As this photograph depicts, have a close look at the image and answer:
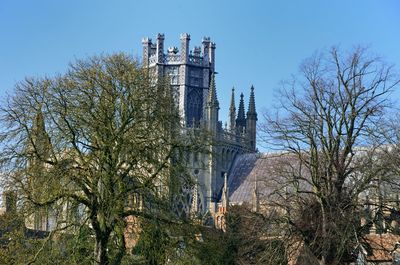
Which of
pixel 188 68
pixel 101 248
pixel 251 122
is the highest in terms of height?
pixel 188 68

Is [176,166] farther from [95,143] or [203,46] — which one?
[203,46]

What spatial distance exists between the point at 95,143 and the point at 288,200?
836cm

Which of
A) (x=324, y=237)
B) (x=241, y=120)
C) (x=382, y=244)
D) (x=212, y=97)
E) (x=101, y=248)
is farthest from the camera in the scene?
(x=241, y=120)

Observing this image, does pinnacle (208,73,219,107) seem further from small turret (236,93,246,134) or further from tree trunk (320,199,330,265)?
tree trunk (320,199,330,265)

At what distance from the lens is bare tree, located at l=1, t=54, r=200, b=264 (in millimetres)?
25594

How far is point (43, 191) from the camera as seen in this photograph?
25312 millimetres

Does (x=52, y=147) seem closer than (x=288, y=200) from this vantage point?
Yes

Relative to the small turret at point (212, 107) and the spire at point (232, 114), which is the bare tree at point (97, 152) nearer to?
the small turret at point (212, 107)

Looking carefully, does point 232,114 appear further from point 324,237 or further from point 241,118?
point 324,237

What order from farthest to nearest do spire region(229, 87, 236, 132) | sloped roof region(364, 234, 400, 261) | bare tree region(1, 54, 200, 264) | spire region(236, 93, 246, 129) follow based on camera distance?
spire region(236, 93, 246, 129)
spire region(229, 87, 236, 132)
sloped roof region(364, 234, 400, 261)
bare tree region(1, 54, 200, 264)

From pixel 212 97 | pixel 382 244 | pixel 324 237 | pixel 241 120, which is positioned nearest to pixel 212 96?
pixel 212 97

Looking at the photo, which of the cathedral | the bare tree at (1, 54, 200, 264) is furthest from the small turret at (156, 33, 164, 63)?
→ the bare tree at (1, 54, 200, 264)

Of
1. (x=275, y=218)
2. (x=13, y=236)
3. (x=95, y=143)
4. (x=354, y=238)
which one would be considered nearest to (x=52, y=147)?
(x=95, y=143)

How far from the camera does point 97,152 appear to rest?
1035 inches
